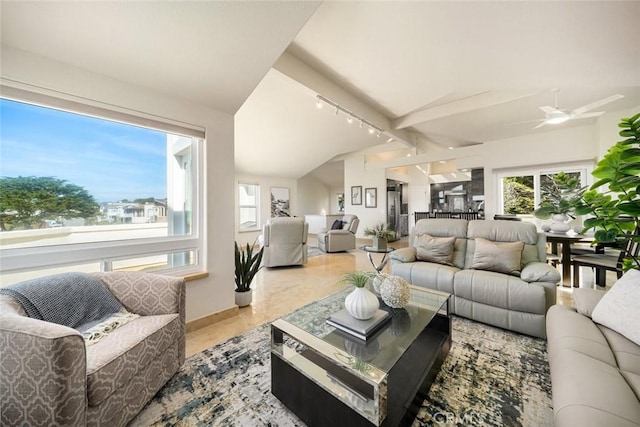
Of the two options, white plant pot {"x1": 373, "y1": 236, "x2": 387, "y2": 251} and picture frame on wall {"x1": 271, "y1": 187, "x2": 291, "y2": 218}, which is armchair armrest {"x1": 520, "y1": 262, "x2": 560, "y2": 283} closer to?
white plant pot {"x1": 373, "y1": 236, "x2": 387, "y2": 251}

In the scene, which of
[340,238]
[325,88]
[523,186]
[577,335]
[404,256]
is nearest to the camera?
[577,335]

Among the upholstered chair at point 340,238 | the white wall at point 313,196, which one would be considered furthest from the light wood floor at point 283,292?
the white wall at point 313,196

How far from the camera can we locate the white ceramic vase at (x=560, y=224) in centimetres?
331

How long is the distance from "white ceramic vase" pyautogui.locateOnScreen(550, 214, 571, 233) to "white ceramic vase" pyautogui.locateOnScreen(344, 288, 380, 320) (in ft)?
12.1

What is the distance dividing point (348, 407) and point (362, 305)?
1.64 feet

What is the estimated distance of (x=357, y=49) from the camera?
2.77 metres

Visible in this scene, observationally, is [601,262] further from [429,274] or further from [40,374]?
[40,374]

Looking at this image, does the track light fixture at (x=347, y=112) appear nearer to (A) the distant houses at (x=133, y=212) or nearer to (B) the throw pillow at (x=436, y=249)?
(B) the throw pillow at (x=436, y=249)

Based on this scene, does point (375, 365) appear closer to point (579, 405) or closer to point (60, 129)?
point (579, 405)

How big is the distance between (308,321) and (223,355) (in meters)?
0.86

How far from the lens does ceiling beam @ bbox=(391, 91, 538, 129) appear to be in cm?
389

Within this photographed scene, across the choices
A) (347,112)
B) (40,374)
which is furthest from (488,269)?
(347,112)

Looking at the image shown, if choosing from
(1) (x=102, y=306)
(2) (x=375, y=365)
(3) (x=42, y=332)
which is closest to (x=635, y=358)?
(2) (x=375, y=365)

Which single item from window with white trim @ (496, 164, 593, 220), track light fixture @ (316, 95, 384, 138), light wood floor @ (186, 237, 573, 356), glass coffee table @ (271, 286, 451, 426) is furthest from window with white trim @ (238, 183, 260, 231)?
window with white trim @ (496, 164, 593, 220)
